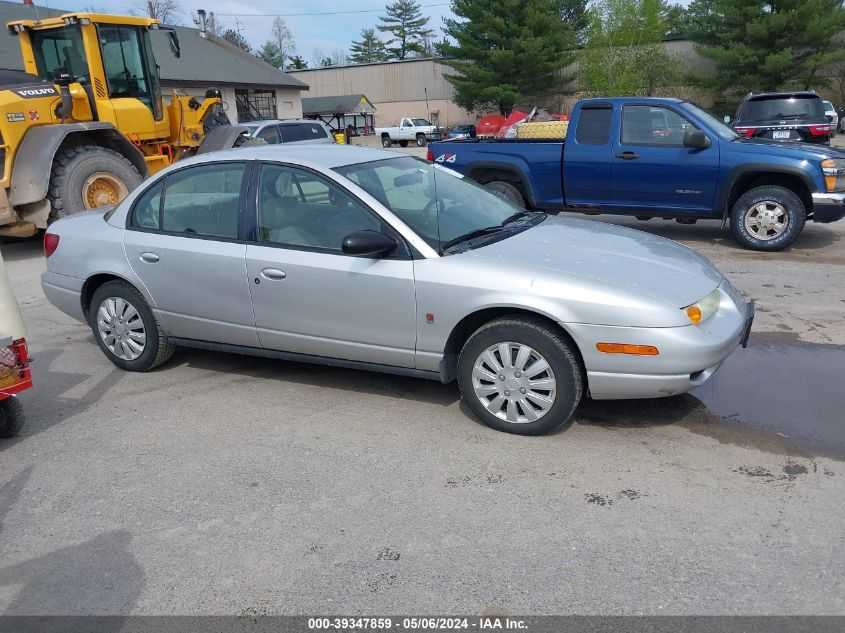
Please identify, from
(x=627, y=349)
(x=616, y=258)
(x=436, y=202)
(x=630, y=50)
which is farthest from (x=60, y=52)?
(x=630, y=50)

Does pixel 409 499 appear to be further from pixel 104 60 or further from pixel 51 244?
pixel 104 60

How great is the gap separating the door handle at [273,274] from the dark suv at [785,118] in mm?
11182

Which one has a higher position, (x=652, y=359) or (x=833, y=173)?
(x=833, y=173)

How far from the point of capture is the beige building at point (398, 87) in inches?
2436

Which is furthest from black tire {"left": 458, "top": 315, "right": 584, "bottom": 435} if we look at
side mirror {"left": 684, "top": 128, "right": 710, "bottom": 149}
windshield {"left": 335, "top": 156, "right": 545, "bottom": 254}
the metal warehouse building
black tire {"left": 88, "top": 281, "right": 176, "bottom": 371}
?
the metal warehouse building

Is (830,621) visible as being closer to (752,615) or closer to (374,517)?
(752,615)

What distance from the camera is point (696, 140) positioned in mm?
8547

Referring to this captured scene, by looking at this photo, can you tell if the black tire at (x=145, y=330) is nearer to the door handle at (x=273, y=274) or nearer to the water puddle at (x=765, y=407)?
the door handle at (x=273, y=274)

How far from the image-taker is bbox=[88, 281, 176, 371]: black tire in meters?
5.24

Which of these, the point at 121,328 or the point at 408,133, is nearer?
the point at 121,328

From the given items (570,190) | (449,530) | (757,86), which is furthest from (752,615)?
(757,86)

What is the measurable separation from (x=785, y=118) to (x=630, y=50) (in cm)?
3844

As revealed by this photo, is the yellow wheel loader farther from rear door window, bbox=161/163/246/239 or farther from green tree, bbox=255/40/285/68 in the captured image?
green tree, bbox=255/40/285/68

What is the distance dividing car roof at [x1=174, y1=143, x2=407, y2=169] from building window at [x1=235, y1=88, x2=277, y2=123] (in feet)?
109
